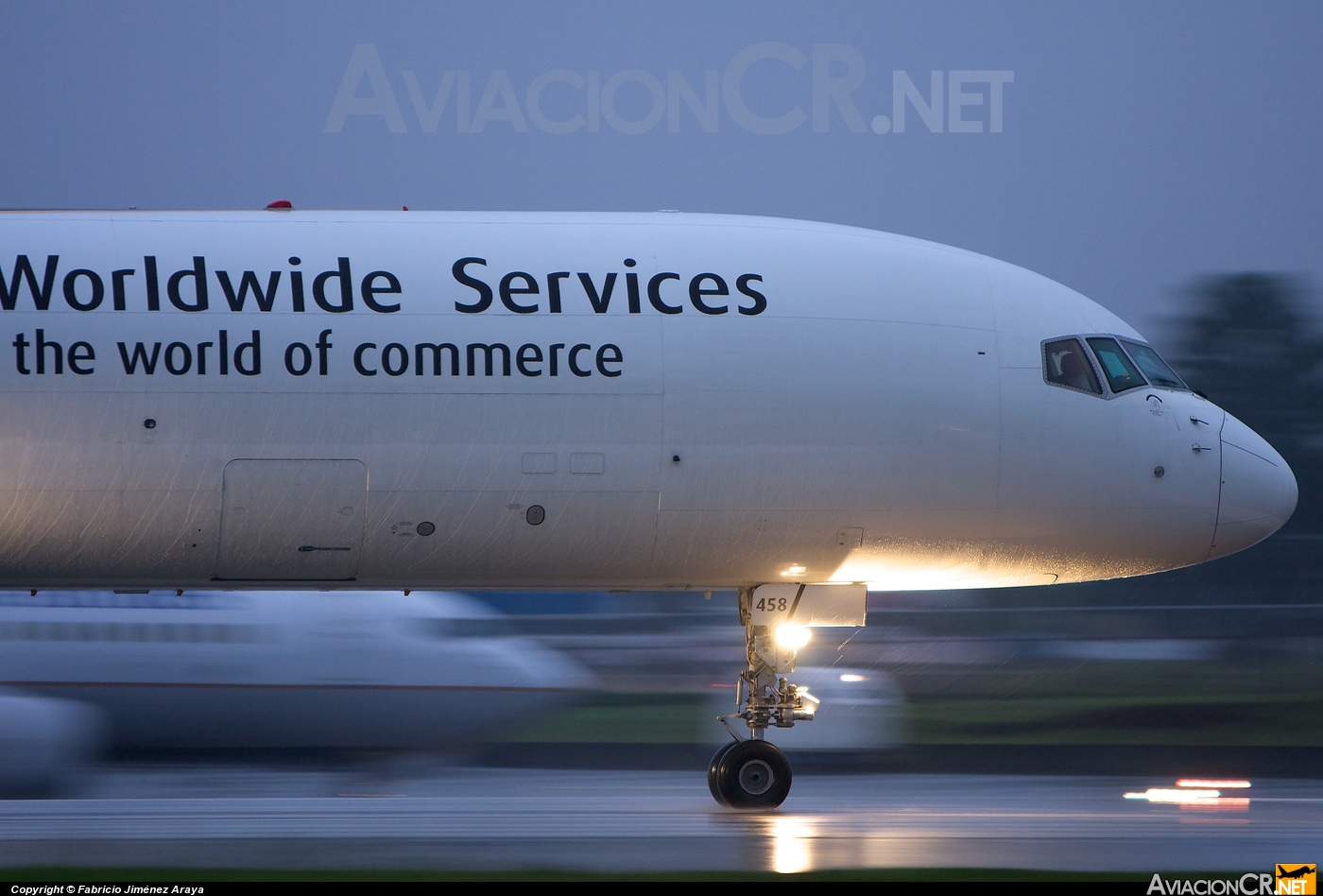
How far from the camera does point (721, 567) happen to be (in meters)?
10.2

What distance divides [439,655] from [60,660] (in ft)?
12.3

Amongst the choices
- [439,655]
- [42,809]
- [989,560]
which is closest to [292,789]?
[439,655]

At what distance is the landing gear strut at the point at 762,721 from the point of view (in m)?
10.8

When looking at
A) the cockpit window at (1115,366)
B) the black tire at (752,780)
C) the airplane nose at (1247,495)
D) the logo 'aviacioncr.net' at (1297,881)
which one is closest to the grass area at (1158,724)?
the airplane nose at (1247,495)

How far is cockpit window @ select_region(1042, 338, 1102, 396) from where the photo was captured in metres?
10.3

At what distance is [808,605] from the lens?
35.5ft

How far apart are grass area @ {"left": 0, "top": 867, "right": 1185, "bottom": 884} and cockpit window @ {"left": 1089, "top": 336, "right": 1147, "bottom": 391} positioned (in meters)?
3.79

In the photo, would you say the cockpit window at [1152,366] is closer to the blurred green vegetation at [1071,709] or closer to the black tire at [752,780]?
the black tire at [752,780]

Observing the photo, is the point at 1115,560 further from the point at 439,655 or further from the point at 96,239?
the point at 96,239

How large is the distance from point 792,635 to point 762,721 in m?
0.70

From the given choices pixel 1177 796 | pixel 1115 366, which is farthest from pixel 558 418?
pixel 1177 796

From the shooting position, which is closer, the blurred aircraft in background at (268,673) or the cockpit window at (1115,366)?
the cockpit window at (1115,366)

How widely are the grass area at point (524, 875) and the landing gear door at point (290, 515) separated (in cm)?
232

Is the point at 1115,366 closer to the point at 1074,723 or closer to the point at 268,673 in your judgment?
the point at 268,673
